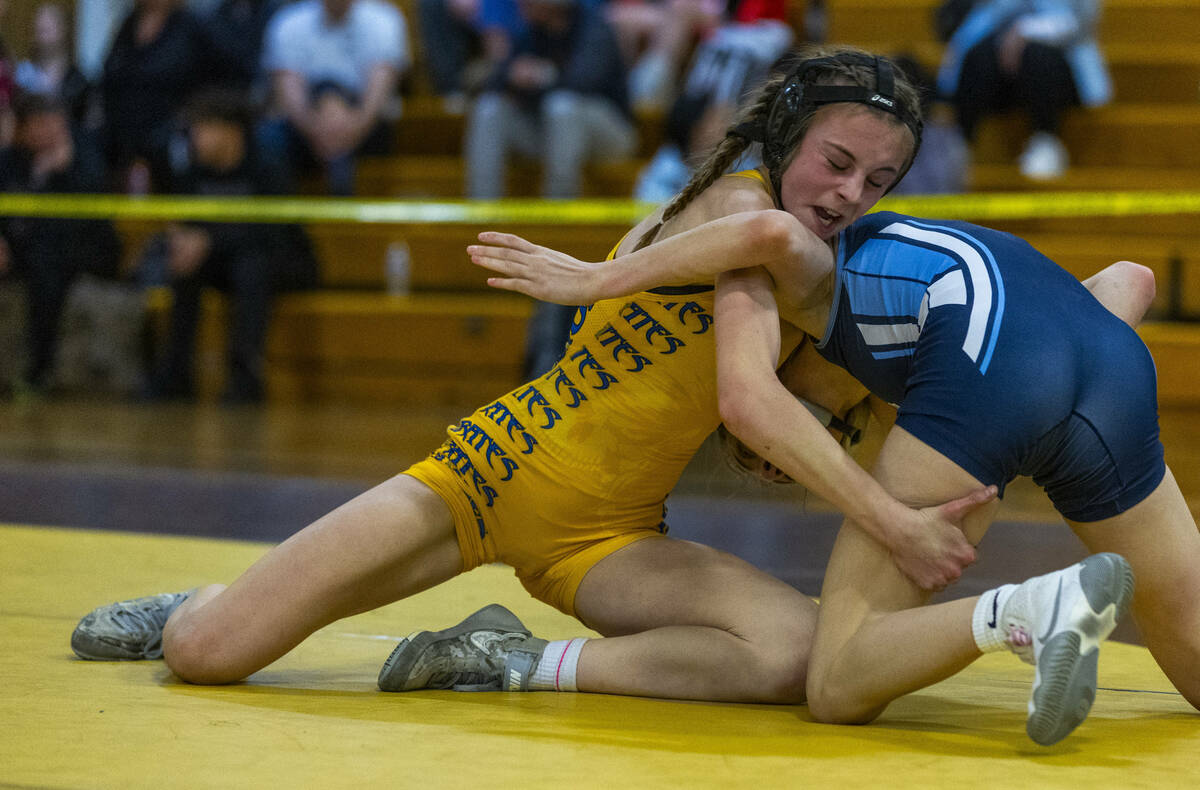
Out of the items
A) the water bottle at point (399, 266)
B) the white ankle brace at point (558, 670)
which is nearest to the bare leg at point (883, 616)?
the white ankle brace at point (558, 670)

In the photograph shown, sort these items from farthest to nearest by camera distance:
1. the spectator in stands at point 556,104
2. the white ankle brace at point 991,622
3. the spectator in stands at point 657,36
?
the spectator in stands at point 657,36
the spectator in stands at point 556,104
the white ankle brace at point 991,622

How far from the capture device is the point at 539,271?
2588 millimetres

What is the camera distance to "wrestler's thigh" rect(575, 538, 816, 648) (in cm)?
255

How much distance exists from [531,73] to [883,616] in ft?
21.0

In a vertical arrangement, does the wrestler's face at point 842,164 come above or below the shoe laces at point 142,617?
above

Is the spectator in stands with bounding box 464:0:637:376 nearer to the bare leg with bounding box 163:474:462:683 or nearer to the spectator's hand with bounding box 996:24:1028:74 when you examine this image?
the spectator's hand with bounding box 996:24:1028:74

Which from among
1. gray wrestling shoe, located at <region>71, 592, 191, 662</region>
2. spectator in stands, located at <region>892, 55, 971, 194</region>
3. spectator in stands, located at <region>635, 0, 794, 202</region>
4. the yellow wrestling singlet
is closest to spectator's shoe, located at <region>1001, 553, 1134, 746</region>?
the yellow wrestling singlet

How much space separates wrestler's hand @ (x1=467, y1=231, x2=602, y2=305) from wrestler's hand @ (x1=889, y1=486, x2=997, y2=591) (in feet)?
2.24

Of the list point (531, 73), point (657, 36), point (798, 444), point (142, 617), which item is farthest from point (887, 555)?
point (657, 36)

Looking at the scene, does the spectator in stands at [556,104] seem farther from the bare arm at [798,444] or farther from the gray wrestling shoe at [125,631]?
the bare arm at [798,444]

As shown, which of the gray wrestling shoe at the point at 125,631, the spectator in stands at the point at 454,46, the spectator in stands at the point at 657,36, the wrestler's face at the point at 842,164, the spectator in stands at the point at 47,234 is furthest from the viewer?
the spectator in stands at the point at 454,46

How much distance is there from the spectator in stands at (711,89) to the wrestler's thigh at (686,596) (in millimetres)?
4913

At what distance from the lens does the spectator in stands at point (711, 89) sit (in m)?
7.50

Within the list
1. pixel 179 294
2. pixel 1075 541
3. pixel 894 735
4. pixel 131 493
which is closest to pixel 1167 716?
pixel 894 735
